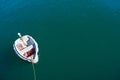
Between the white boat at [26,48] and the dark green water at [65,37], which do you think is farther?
the white boat at [26,48]

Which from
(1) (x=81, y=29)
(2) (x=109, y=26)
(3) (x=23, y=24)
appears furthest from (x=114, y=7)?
(3) (x=23, y=24)

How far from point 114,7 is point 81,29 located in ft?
23.5

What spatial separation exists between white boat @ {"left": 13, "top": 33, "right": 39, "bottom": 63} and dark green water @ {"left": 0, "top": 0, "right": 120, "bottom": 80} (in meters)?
1.01

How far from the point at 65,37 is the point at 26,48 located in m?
5.69

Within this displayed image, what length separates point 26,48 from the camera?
31641 millimetres

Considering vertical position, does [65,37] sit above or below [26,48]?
below

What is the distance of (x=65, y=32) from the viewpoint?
3500 centimetres

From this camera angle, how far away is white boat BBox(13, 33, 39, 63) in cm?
3047

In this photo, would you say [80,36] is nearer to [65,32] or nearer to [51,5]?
[65,32]

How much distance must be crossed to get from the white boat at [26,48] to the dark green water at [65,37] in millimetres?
1009

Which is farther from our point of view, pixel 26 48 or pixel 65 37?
pixel 65 37

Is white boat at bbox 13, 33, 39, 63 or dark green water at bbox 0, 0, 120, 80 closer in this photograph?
dark green water at bbox 0, 0, 120, 80

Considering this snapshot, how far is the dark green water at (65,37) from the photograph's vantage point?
29.6 meters

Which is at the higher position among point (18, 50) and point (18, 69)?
point (18, 50)
